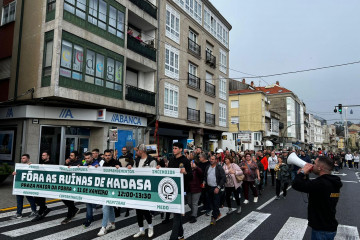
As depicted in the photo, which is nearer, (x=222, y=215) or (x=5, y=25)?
(x=222, y=215)

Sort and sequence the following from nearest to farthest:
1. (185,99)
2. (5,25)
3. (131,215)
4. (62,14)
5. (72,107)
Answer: (131,215)
(62,14)
(72,107)
(5,25)
(185,99)

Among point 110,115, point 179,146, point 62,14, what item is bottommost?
point 179,146

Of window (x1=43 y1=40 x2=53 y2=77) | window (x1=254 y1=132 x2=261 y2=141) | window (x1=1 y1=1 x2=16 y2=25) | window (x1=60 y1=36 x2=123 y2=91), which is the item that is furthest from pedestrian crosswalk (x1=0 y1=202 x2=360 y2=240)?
window (x1=254 y1=132 x2=261 y2=141)

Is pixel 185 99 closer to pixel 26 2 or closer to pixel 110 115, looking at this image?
pixel 110 115

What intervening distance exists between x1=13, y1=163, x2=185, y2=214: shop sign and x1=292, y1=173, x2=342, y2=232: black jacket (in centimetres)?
243

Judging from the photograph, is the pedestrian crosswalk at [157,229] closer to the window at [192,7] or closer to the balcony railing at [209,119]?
the balcony railing at [209,119]

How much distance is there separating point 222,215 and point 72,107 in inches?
423

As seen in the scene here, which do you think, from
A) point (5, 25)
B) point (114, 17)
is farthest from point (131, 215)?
point (5, 25)

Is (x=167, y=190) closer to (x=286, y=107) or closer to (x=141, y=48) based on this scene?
(x=141, y=48)

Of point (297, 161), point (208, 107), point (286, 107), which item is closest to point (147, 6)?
point (208, 107)

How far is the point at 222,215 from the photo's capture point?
7.57m

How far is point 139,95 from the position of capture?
18.3 metres

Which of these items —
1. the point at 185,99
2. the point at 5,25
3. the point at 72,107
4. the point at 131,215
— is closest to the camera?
the point at 131,215

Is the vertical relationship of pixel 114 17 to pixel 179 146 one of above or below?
above
